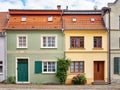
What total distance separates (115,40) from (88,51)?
128 inches

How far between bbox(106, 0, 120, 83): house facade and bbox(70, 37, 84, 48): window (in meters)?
3.33

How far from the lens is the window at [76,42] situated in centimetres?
3706

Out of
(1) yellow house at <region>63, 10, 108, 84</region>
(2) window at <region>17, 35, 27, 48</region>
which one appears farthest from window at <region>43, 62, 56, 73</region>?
(2) window at <region>17, 35, 27, 48</region>

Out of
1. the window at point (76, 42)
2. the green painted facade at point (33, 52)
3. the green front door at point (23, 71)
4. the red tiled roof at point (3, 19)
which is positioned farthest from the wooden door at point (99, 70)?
the red tiled roof at point (3, 19)

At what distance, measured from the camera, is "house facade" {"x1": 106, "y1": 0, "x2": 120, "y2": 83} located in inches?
1443

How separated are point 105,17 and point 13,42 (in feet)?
35.0

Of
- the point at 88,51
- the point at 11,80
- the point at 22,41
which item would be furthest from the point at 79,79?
the point at 22,41

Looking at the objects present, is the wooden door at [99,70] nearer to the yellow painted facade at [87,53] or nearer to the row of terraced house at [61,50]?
the row of terraced house at [61,50]

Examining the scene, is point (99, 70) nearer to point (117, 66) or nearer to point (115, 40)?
point (117, 66)

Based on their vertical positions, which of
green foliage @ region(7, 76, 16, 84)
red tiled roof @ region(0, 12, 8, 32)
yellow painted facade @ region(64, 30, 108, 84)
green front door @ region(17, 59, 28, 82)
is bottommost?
green foliage @ region(7, 76, 16, 84)

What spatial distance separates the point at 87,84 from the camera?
119 ft

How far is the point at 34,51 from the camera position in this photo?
1452 inches

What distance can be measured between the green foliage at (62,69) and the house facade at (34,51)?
76 cm

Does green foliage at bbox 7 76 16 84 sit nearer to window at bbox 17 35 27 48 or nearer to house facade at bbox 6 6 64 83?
house facade at bbox 6 6 64 83
